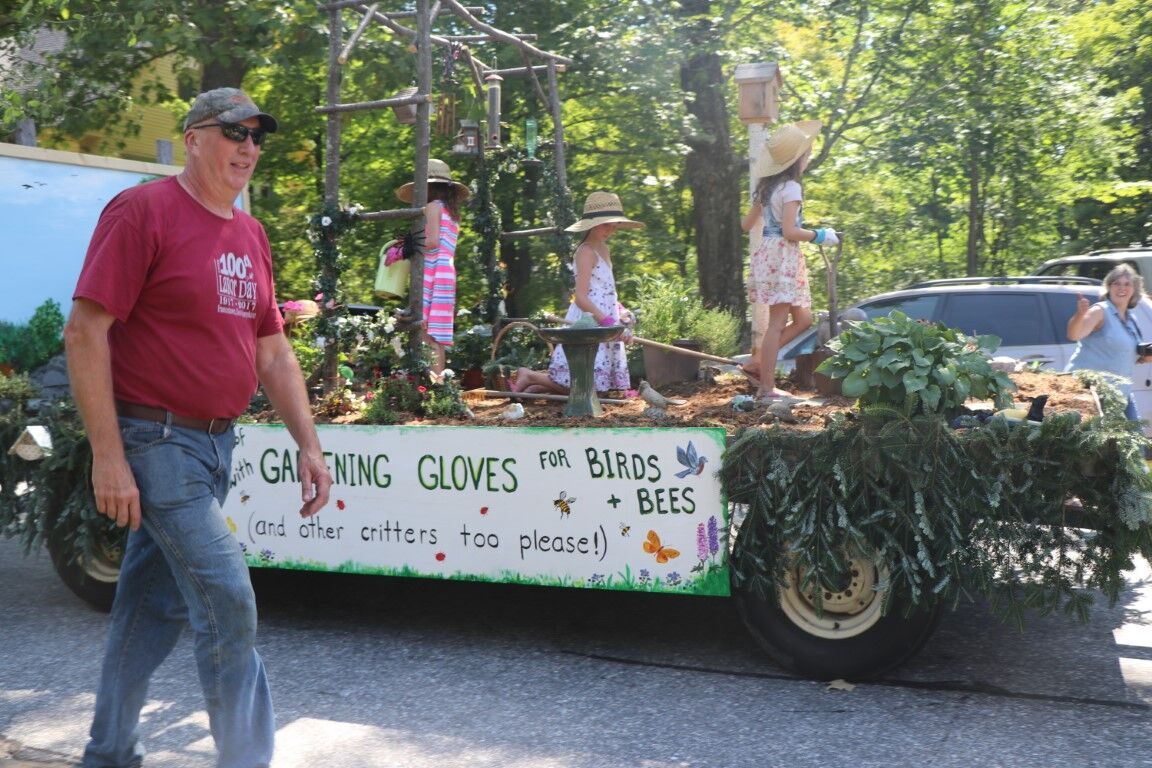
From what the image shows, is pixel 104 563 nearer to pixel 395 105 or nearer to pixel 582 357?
pixel 582 357

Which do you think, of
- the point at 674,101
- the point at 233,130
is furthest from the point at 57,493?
the point at 674,101

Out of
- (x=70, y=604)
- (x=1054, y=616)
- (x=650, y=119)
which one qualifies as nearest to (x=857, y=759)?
(x=1054, y=616)

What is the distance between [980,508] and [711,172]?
9487 mm

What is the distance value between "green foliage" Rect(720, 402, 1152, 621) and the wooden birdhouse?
4.15 meters

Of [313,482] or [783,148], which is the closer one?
[313,482]

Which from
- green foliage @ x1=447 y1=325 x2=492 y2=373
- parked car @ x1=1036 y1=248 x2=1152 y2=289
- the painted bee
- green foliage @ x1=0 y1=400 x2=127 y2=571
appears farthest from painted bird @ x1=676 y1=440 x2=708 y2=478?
parked car @ x1=1036 y1=248 x2=1152 y2=289

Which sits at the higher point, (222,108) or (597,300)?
(222,108)

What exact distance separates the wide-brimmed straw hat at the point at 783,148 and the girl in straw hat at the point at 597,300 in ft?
3.18

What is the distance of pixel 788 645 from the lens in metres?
4.66

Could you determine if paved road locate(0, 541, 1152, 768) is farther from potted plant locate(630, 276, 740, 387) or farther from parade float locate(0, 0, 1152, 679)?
potted plant locate(630, 276, 740, 387)

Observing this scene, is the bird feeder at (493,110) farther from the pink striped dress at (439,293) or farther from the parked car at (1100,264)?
the parked car at (1100,264)

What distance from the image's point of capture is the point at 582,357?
5.72 m

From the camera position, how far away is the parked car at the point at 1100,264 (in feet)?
46.1

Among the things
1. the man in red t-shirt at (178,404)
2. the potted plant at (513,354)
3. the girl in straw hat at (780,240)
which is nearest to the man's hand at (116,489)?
the man in red t-shirt at (178,404)
